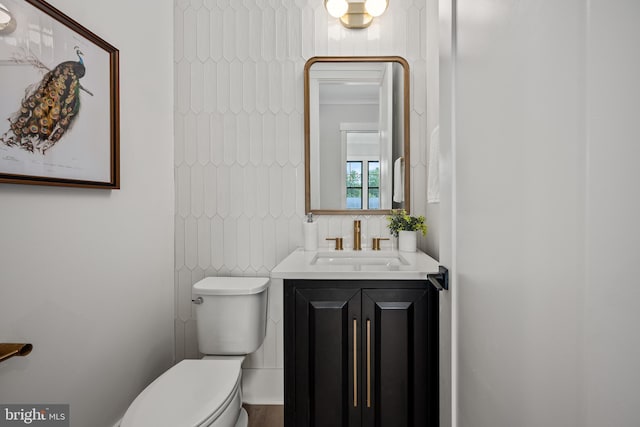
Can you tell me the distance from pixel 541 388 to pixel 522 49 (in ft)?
1.86

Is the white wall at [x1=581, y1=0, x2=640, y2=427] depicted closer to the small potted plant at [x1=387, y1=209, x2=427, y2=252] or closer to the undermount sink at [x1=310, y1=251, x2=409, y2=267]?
the undermount sink at [x1=310, y1=251, x2=409, y2=267]

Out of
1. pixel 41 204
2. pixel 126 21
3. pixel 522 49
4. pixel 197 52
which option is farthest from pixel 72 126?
pixel 522 49

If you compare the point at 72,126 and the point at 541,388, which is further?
the point at 72,126

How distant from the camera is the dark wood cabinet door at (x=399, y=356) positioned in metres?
1.27

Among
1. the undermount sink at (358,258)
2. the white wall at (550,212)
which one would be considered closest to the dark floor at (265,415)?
the undermount sink at (358,258)

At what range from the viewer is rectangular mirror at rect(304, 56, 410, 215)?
1.95 meters

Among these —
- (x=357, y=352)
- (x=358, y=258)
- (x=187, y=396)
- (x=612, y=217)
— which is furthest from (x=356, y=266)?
(x=612, y=217)

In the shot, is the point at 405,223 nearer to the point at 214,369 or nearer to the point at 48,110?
the point at 214,369

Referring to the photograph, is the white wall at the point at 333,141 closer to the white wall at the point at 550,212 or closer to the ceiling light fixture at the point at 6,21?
the white wall at the point at 550,212

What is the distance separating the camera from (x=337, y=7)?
1894 mm

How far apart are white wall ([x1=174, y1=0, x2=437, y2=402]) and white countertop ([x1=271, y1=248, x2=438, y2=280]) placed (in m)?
0.18

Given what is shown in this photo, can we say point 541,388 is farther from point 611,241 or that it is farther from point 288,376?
point 288,376

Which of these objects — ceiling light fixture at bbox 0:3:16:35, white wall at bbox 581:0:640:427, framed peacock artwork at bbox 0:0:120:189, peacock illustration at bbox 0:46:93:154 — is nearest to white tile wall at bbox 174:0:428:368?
framed peacock artwork at bbox 0:0:120:189

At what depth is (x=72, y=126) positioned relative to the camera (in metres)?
1.32
